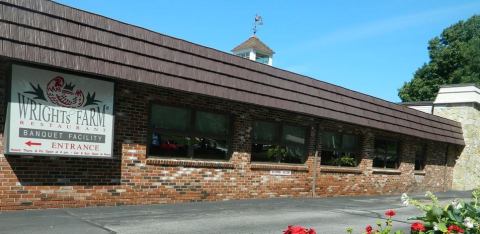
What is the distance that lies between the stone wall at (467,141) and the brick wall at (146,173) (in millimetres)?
10520

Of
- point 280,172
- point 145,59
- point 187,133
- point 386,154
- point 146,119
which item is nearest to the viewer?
point 145,59

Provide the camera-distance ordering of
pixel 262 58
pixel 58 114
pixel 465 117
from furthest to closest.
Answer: pixel 262 58
pixel 465 117
pixel 58 114

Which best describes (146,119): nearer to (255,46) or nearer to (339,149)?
(339,149)

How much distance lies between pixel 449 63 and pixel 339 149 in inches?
1198

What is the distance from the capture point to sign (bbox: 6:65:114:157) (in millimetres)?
8039

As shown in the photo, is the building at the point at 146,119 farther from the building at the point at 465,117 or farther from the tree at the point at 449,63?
the tree at the point at 449,63

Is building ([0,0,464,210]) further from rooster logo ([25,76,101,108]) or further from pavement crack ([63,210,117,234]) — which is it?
pavement crack ([63,210,117,234])

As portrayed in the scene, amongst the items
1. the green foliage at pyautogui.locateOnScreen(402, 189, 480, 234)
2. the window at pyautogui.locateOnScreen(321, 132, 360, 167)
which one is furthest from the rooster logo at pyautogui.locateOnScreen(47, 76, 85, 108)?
the window at pyautogui.locateOnScreen(321, 132, 360, 167)

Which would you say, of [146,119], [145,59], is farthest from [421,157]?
[145,59]

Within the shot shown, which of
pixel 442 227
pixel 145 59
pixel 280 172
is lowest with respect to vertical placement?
pixel 280 172

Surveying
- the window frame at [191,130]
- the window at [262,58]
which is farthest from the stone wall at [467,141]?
the window at [262,58]

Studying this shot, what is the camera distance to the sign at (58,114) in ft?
26.4

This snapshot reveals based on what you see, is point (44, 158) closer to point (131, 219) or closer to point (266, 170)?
point (131, 219)

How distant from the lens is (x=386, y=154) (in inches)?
719
